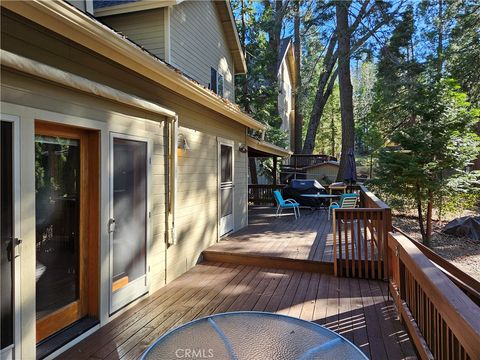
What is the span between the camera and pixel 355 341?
9.47 ft

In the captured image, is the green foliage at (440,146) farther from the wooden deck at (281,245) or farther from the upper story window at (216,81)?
the upper story window at (216,81)

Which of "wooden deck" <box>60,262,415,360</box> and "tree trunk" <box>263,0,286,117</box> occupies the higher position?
"tree trunk" <box>263,0,286,117</box>

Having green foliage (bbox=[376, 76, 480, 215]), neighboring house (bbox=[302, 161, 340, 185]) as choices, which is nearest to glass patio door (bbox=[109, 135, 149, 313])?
green foliage (bbox=[376, 76, 480, 215])

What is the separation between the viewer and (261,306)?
3.61 meters

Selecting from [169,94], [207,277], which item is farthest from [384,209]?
[169,94]

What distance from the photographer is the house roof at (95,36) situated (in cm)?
216

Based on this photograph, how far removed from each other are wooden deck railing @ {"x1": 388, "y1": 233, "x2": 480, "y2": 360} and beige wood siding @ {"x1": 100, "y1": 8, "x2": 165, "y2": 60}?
15.2ft

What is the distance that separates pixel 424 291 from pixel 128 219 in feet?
9.42

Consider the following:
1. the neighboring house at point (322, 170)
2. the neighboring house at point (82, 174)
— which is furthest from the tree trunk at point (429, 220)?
the neighboring house at point (322, 170)

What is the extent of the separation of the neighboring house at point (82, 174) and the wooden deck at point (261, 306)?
0.70ft

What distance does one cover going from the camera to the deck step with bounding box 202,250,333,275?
15.8ft

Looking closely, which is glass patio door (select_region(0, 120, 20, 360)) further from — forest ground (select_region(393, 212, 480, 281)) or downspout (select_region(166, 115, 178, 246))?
forest ground (select_region(393, 212, 480, 281))

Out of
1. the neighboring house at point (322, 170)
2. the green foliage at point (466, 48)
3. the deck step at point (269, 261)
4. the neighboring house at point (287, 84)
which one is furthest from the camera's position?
the neighboring house at point (287, 84)

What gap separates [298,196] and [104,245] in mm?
8620
